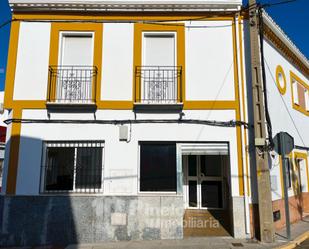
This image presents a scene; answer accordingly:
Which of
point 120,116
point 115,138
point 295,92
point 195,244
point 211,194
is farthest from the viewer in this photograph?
point 295,92

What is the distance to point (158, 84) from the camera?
858 cm

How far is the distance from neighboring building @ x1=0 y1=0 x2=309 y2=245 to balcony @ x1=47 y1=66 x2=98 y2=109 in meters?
0.03

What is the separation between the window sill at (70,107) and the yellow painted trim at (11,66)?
1.13 metres

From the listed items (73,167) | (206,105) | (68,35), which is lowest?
(73,167)

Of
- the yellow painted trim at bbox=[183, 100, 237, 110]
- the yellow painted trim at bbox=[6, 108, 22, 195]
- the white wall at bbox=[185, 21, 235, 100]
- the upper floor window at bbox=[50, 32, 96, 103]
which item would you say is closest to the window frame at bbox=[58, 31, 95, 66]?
the upper floor window at bbox=[50, 32, 96, 103]

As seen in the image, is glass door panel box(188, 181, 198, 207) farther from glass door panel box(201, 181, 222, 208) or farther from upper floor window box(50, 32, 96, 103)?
upper floor window box(50, 32, 96, 103)

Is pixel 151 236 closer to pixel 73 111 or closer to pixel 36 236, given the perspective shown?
pixel 36 236

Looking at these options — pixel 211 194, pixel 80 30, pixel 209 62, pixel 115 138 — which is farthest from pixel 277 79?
pixel 80 30

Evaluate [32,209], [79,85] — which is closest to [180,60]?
[79,85]

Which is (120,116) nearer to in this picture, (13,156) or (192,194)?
(13,156)

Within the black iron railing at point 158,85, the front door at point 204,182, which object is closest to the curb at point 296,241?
the front door at point 204,182

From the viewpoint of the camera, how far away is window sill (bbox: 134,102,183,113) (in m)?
8.21

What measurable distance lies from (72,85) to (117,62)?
4.72 feet

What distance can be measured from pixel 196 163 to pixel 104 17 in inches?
226
